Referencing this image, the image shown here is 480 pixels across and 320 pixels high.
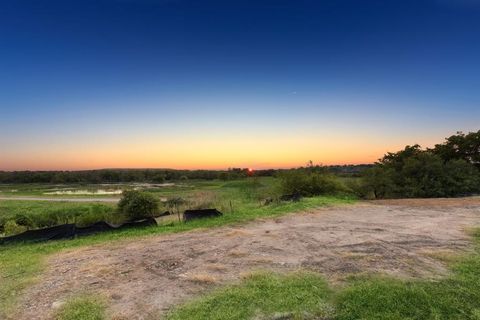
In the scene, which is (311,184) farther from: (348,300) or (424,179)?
(348,300)

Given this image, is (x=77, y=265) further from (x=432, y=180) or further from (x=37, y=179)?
(x=37, y=179)

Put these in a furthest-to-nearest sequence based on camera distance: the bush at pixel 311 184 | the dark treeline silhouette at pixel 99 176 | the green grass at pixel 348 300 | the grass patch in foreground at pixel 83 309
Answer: the dark treeline silhouette at pixel 99 176 < the bush at pixel 311 184 < the grass patch in foreground at pixel 83 309 < the green grass at pixel 348 300

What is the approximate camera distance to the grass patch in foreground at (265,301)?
415 cm

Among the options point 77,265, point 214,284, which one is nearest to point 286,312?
point 214,284

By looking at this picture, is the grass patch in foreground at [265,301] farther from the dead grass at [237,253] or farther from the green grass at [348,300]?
the dead grass at [237,253]

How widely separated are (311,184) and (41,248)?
12751 millimetres

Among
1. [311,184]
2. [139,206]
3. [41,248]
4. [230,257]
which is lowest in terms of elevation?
[41,248]

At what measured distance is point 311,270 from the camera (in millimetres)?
5680

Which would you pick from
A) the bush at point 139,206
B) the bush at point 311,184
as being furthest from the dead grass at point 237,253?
the bush at point 311,184

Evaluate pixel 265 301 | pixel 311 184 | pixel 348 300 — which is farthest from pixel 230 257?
pixel 311 184

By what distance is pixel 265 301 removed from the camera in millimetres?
4496

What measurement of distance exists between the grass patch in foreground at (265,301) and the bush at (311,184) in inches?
496

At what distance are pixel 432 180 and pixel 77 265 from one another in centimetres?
1667

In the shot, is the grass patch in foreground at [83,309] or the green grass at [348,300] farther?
the grass patch in foreground at [83,309]
